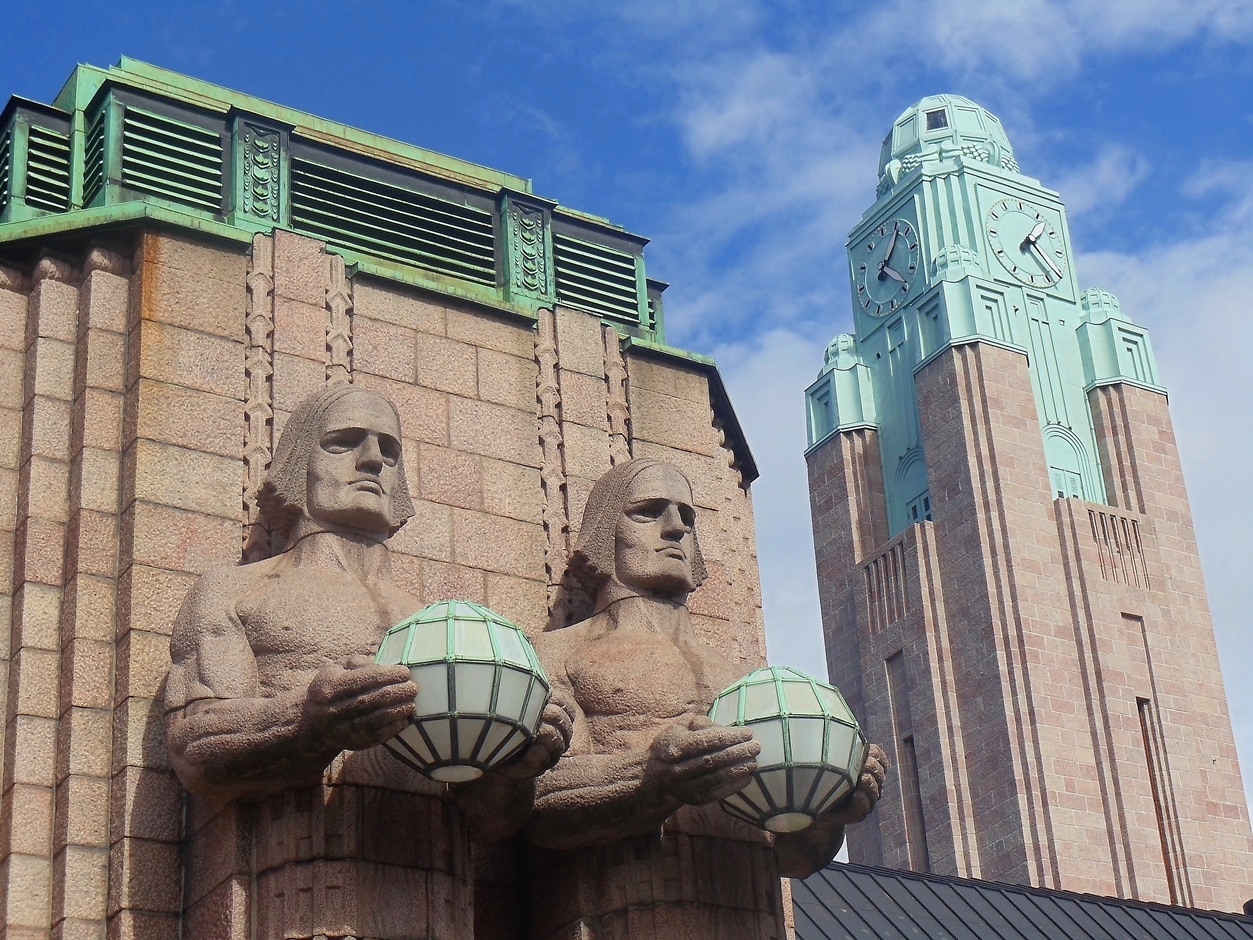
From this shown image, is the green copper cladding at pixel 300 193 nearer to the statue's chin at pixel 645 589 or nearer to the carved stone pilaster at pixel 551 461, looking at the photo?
the carved stone pilaster at pixel 551 461

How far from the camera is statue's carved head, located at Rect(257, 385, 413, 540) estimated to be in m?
10.5

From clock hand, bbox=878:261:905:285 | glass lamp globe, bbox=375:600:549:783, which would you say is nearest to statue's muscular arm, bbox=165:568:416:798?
glass lamp globe, bbox=375:600:549:783

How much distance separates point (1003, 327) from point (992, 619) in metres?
9.04

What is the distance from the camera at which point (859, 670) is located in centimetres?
6112

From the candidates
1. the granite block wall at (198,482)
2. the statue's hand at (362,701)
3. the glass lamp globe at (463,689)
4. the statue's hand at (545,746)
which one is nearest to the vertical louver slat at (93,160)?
the granite block wall at (198,482)

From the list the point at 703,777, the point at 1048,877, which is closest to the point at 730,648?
the point at 703,777

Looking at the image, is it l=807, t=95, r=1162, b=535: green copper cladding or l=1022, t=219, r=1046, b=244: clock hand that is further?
l=1022, t=219, r=1046, b=244: clock hand

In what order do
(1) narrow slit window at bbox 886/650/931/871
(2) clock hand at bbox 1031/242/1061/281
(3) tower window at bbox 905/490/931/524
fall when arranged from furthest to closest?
(2) clock hand at bbox 1031/242/1061/281 → (3) tower window at bbox 905/490/931/524 → (1) narrow slit window at bbox 886/650/931/871

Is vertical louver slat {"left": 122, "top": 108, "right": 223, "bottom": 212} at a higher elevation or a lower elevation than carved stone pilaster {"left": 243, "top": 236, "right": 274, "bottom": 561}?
higher

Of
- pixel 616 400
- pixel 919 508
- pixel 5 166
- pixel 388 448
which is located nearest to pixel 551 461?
pixel 616 400

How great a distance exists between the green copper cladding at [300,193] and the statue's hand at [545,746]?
3.61m

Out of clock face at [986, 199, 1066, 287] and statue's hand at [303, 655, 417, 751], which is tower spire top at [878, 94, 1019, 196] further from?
statue's hand at [303, 655, 417, 751]

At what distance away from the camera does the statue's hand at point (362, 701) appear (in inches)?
351

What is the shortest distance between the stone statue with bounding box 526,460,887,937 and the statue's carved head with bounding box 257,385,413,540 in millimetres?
1065
